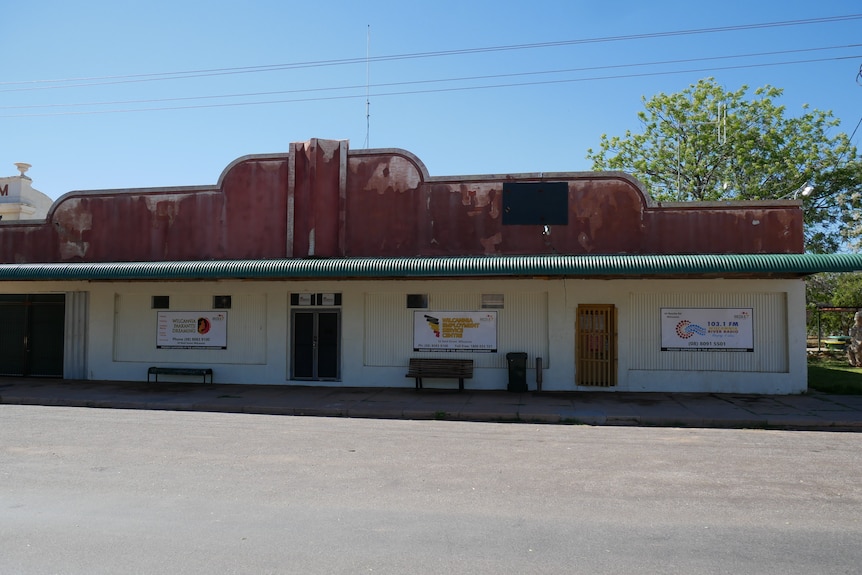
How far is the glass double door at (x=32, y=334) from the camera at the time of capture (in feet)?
63.6

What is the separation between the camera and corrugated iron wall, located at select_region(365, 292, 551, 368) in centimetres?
1669


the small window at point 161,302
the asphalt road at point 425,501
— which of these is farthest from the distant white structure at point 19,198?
the asphalt road at point 425,501

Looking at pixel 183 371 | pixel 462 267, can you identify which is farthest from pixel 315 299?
pixel 462 267

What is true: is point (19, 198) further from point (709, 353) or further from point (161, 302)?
point (709, 353)

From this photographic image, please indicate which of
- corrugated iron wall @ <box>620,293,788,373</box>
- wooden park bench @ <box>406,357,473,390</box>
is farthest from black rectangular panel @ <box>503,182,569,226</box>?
wooden park bench @ <box>406,357,473,390</box>

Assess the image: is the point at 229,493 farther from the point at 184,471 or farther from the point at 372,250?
the point at 372,250

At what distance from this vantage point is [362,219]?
1722 cm

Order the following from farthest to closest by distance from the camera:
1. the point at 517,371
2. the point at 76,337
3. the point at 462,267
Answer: the point at 76,337 < the point at 517,371 < the point at 462,267

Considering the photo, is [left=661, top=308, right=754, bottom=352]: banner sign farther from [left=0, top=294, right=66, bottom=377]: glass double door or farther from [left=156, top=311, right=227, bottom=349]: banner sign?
[left=0, top=294, right=66, bottom=377]: glass double door

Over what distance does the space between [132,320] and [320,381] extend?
5.85 metres

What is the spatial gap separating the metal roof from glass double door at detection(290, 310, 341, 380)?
1.52 metres

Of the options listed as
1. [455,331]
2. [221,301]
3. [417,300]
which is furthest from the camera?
[221,301]

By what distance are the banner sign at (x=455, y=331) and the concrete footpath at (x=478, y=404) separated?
118cm

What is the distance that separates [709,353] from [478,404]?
238 inches
